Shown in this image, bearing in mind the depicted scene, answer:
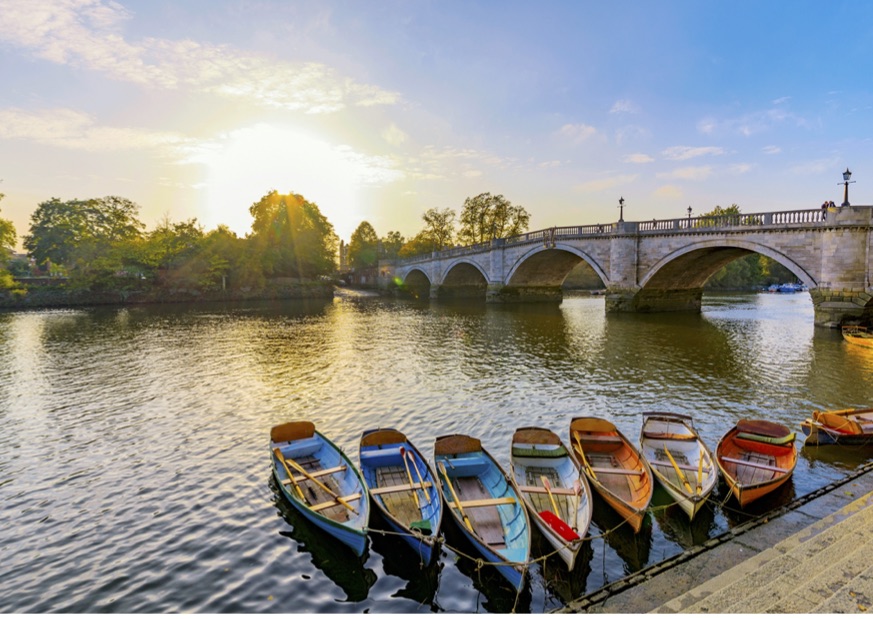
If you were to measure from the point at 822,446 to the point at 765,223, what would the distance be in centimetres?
2728

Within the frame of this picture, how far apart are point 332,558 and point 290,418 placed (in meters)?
8.31

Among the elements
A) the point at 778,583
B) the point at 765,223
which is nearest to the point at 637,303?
the point at 765,223

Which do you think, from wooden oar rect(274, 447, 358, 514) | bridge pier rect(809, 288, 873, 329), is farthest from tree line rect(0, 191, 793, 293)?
wooden oar rect(274, 447, 358, 514)

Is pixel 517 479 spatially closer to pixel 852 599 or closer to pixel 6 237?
pixel 852 599

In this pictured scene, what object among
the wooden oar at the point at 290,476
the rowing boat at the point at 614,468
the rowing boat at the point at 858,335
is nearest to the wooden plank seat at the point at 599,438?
the rowing boat at the point at 614,468

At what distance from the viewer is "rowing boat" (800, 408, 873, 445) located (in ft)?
39.4

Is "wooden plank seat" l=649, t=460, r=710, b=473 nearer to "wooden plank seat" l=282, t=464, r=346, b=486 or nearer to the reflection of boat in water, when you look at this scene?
the reflection of boat in water

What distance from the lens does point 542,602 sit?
270 inches

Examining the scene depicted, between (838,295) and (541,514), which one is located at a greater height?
(838,295)

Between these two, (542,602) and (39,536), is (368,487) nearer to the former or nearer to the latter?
(542,602)

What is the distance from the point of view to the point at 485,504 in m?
8.23

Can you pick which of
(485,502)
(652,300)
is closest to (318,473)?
(485,502)

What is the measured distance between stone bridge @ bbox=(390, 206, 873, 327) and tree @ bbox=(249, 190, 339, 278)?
78.9 ft

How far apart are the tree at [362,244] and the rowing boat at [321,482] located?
372 ft
